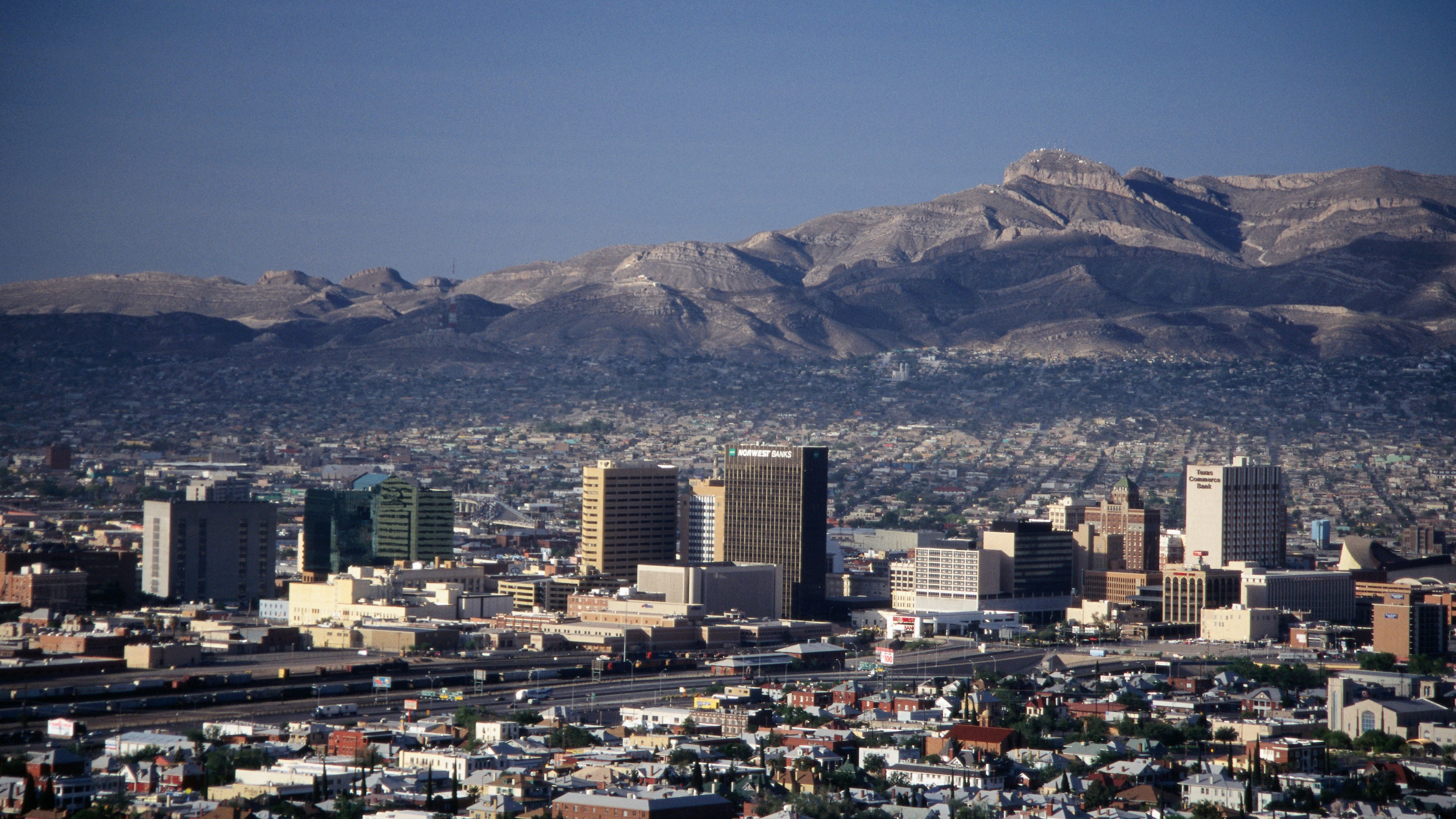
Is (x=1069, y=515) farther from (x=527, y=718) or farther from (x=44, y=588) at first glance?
(x=527, y=718)

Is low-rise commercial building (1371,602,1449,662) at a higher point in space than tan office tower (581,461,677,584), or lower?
lower

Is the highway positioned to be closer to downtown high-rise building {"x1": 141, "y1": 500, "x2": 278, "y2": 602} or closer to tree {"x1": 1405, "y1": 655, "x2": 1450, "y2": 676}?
tree {"x1": 1405, "y1": 655, "x2": 1450, "y2": 676}

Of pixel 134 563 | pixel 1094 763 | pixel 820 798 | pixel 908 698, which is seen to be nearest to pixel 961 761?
pixel 1094 763

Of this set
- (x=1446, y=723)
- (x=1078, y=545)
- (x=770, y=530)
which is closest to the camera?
(x=1446, y=723)

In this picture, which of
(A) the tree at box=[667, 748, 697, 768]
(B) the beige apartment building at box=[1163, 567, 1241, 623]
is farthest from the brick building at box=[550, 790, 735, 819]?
(B) the beige apartment building at box=[1163, 567, 1241, 623]

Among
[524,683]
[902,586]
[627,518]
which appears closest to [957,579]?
[902,586]

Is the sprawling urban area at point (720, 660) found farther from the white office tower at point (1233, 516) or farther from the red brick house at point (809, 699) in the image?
the white office tower at point (1233, 516)

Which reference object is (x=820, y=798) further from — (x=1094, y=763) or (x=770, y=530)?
(x=770, y=530)
